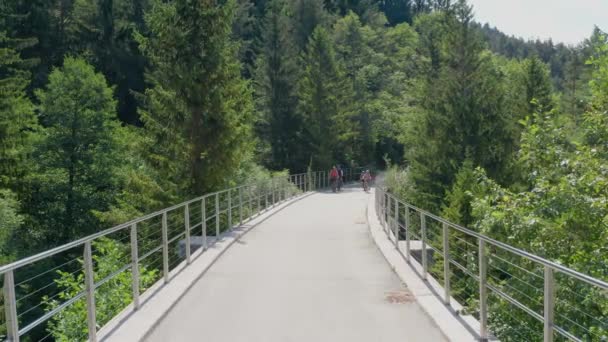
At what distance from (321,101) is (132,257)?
4635 centimetres

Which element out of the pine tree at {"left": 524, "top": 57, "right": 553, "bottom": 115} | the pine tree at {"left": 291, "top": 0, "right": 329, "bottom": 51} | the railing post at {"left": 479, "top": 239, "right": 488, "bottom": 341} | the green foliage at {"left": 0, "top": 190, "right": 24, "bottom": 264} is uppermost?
the pine tree at {"left": 291, "top": 0, "right": 329, "bottom": 51}

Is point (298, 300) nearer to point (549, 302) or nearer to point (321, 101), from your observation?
point (549, 302)

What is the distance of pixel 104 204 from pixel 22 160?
20.4 ft

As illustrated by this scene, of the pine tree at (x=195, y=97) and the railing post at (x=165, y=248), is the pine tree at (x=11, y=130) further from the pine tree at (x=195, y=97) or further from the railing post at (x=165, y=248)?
the railing post at (x=165, y=248)

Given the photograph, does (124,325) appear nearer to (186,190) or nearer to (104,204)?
(186,190)

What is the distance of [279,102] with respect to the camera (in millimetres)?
54406

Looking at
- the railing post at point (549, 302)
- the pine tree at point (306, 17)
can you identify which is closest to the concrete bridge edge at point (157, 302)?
the railing post at point (549, 302)

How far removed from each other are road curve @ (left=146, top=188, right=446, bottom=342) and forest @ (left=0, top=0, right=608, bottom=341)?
1.43 m

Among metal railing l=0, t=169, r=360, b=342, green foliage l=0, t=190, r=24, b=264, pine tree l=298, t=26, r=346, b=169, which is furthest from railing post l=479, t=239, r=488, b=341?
pine tree l=298, t=26, r=346, b=169

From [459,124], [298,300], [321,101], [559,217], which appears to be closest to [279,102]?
[321,101]

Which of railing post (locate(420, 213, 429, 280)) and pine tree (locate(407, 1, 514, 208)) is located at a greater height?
pine tree (locate(407, 1, 514, 208))

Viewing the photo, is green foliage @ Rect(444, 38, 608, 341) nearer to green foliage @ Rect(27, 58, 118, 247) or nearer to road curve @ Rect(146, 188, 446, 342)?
road curve @ Rect(146, 188, 446, 342)

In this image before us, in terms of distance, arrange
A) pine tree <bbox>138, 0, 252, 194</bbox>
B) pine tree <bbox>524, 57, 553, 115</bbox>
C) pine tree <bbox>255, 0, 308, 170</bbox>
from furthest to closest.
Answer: pine tree <bbox>255, 0, 308, 170</bbox>, pine tree <bbox>524, 57, 553, 115</bbox>, pine tree <bbox>138, 0, 252, 194</bbox>

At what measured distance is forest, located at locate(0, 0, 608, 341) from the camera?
13.8 metres
